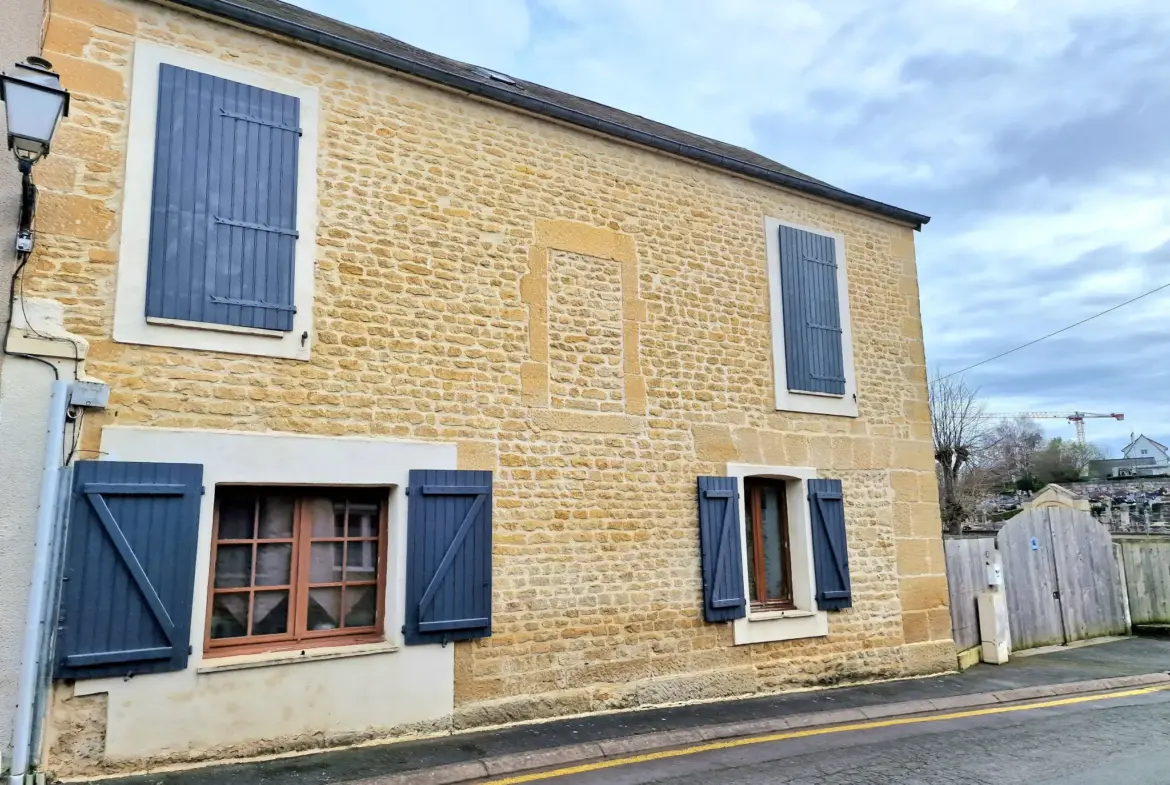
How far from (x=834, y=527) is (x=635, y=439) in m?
2.77

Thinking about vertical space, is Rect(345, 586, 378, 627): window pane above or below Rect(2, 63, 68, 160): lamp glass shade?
below

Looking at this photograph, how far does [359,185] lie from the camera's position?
643cm

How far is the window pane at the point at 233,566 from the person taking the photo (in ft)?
18.4

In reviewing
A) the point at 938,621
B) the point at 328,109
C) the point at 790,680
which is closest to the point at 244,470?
the point at 328,109

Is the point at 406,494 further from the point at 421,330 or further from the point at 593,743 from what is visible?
the point at 593,743

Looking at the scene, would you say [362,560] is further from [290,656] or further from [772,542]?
[772,542]

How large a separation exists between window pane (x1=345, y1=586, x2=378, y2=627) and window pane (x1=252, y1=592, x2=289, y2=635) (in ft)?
1.57

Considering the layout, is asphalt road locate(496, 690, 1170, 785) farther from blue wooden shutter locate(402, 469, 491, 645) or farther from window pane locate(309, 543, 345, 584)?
window pane locate(309, 543, 345, 584)

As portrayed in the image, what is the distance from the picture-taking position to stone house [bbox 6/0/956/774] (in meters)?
5.23

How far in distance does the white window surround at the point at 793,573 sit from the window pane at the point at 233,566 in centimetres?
464

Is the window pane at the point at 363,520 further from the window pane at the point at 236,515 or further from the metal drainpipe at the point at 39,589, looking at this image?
the metal drainpipe at the point at 39,589

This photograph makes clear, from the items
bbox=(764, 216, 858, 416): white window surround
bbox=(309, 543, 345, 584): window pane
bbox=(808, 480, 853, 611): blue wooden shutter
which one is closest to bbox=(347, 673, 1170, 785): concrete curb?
bbox=(808, 480, 853, 611): blue wooden shutter

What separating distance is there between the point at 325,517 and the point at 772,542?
4.92 meters

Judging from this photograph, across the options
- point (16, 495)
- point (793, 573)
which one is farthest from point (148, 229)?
point (793, 573)
